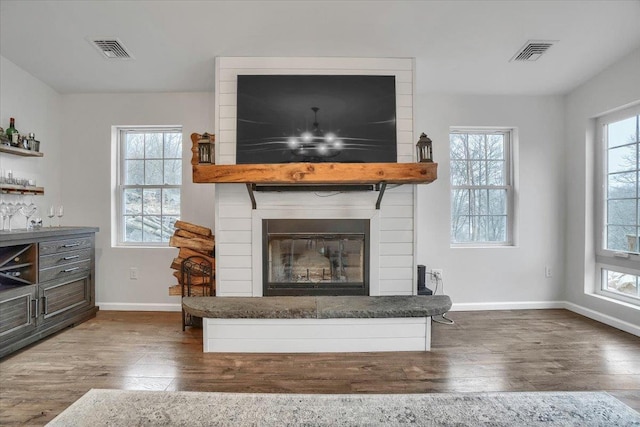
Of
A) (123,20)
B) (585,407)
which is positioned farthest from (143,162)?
(585,407)

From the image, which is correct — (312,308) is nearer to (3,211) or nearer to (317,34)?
(317,34)

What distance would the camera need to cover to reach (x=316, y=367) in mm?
2393

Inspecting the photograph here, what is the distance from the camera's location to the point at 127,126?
376cm

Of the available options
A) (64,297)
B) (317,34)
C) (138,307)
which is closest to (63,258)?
(64,297)

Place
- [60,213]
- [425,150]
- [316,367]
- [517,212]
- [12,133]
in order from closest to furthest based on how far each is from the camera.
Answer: [316,367], [425,150], [12,133], [60,213], [517,212]

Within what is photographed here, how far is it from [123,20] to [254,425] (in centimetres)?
316

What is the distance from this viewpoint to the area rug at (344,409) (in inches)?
69.3

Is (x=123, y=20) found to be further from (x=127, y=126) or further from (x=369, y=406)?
(x=369, y=406)

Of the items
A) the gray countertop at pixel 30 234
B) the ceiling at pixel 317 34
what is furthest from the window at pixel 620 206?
the gray countertop at pixel 30 234

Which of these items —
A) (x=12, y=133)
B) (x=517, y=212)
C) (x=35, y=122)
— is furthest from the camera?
(x=517, y=212)

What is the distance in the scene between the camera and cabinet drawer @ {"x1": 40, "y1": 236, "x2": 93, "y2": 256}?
115 inches

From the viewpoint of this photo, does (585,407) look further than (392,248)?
No

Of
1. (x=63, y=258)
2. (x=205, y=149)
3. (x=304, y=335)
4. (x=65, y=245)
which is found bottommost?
(x=304, y=335)

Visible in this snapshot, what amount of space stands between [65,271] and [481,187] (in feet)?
15.1
